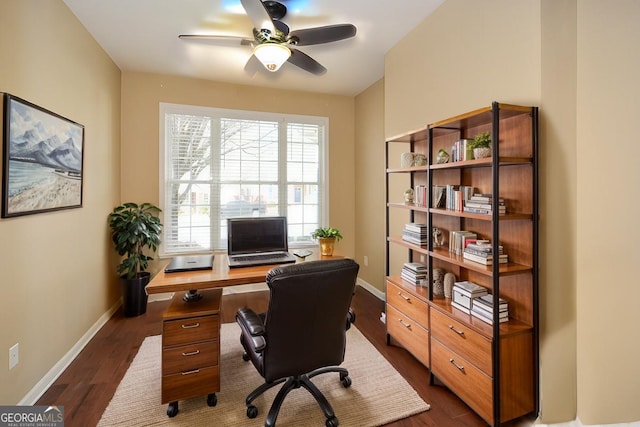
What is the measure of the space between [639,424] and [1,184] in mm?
3900

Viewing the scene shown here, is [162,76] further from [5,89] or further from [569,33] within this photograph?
[569,33]

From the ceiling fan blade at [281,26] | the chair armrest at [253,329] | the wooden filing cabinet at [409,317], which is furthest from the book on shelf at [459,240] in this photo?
the ceiling fan blade at [281,26]

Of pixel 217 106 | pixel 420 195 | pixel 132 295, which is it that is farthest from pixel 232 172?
pixel 420 195

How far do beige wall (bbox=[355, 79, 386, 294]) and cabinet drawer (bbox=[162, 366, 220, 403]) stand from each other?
247 cm

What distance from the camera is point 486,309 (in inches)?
70.0

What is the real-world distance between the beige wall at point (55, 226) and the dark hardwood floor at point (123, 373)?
0.17 metres

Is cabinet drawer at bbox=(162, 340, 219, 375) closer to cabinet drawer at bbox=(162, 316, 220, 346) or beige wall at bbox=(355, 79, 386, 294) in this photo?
cabinet drawer at bbox=(162, 316, 220, 346)

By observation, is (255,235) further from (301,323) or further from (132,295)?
(132,295)

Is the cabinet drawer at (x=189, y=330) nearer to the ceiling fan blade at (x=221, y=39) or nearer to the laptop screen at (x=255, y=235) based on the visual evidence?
the laptop screen at (x=255, y=235)

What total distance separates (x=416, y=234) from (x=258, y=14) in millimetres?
1982

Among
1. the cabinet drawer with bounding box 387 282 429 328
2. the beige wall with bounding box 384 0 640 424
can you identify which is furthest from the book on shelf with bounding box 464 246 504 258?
the cabinet drawer with bounding box 387 282 429 328

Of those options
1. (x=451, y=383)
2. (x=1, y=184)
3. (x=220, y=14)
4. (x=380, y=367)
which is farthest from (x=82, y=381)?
(x=220, y=14)

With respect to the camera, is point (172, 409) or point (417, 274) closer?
point (172, 409)

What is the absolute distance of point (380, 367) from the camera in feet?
7.66
